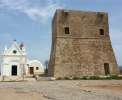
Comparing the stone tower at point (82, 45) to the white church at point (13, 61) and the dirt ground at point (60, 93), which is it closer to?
the white church at point (13, 61)

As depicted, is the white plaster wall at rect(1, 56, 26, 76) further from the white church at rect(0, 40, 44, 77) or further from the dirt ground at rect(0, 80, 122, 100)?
the dirt ground at rect(0, 80, 122, 100)

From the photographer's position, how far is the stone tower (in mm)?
29031

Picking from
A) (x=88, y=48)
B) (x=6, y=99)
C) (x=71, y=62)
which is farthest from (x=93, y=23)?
(x=6, y=99)

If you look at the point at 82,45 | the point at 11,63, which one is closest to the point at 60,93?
the point at 82,45

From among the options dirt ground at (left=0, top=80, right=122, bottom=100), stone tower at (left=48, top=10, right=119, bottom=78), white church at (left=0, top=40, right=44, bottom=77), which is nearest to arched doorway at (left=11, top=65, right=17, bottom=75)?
white church at (left=0, top=40, right=44, bottom=77)

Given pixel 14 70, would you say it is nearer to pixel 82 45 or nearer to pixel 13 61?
pixel 13 61

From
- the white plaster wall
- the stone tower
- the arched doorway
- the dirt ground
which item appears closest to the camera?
the dirt ground

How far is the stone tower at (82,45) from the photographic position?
95.2 ft

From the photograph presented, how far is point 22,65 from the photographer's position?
3366 cm

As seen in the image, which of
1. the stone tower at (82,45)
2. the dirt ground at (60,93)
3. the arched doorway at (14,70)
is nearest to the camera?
the dirt ground at (60,93)

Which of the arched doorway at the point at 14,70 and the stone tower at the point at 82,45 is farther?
the arched doorway at the point at 14,70

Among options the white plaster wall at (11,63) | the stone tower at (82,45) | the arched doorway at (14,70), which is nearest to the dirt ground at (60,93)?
the stone tower at (82,45)

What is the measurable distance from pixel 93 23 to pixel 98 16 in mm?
1058

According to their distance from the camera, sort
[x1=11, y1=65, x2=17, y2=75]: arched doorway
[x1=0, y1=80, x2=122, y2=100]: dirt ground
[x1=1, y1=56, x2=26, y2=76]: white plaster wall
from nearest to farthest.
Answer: [x1=0, y1=80, x2=122, y2=100]: dirt ground < [x1=1, y1=56, x2=26, y2=76]: white plaster wall < [x1=11, y1=65, x2=17, y2=75]: arched doorway
